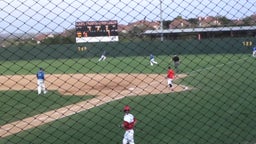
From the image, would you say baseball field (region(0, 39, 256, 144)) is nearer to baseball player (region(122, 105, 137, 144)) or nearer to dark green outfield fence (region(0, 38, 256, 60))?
baseball player (region(122, 105, 137, 144))

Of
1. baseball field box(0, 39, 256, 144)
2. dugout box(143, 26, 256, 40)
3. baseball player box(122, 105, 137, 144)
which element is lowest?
baseball field box(0, 39, 256, 144)

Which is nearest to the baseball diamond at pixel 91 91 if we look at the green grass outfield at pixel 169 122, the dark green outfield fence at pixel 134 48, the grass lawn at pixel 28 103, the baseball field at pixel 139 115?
the baseball field at pixel 139 115

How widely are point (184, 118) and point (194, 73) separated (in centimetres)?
1197

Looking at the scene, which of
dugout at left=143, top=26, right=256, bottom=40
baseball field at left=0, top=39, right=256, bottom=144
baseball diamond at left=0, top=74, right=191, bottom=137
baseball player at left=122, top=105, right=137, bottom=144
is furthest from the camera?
baseball diamond at left=0, top=74, right=191, bottom=137

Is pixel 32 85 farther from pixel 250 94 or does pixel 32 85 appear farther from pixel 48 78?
pixel 250 94

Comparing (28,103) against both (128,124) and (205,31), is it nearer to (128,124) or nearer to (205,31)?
(205,31)

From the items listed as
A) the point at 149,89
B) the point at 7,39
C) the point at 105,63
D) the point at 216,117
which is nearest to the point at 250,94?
the point at 216,117

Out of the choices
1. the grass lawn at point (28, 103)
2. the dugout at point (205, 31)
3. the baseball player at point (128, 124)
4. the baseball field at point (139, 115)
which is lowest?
the grass lawn at point (28, 103)

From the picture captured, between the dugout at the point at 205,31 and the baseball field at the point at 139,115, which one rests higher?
the dugout at the point at 205,31

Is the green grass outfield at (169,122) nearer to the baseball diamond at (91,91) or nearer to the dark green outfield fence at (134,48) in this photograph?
the baseball diamond at (91,91)

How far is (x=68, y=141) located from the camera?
36.2 feet

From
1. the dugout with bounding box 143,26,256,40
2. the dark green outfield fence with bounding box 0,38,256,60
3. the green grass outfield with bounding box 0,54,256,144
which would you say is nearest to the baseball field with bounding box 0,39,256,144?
the green grass outfield with bounding box 0,54,256,144

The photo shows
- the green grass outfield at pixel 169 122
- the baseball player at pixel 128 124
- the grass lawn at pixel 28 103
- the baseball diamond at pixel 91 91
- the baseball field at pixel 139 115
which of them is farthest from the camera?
the grass lawn at pixel 28 103

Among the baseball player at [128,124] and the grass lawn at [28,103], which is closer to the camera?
the baseball player at [128,124]
